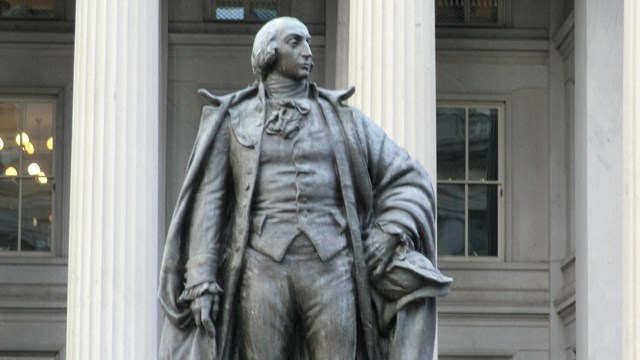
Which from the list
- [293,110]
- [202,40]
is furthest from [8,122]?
[293,110]

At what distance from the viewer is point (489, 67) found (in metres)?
46.5

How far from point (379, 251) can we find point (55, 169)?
3557 centimetres

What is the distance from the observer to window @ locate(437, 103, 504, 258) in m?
46.4

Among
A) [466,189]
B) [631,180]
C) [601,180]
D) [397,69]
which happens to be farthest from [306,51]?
[466,189]

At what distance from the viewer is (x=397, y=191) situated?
1107 cm

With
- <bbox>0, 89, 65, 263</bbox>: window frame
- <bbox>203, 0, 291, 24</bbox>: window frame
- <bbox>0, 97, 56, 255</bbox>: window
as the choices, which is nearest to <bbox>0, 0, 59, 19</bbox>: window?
<bbox>0, 89, 65, 263</bbox>: window frame

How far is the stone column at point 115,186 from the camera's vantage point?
35.2 meters

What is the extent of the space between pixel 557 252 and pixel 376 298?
3469cm

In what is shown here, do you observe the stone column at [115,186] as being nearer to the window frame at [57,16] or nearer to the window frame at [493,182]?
the window frame at [57,16]

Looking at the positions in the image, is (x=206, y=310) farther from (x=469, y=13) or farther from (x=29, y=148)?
(x=469, y=13)

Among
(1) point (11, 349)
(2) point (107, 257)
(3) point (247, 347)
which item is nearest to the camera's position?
(3) point (247, 347)

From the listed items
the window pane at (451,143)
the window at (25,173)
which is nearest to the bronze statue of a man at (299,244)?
the window at (25,173)

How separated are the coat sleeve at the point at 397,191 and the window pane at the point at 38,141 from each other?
3533 cm

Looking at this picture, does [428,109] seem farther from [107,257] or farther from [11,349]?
[11,349]
